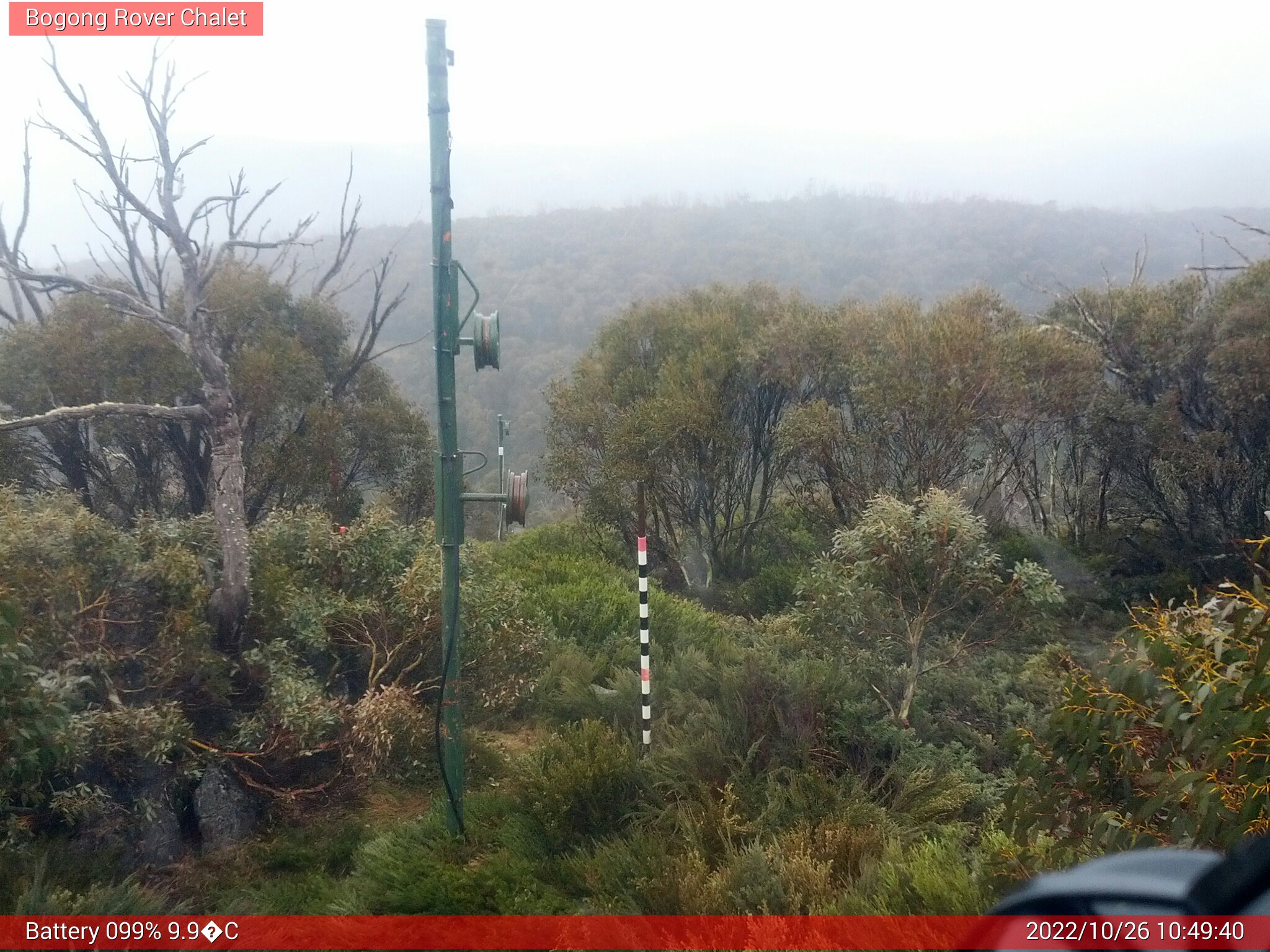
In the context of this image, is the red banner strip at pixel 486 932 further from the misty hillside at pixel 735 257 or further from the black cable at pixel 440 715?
the misty hillside at pixel 735 257

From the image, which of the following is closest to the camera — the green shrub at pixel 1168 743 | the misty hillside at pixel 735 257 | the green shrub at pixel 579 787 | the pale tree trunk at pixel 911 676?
the green shrub at pixel 1168 743

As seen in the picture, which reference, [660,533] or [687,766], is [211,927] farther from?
[660,533]

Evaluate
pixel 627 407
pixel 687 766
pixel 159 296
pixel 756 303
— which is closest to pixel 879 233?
pixel 756 303

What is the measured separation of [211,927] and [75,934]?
51 cm

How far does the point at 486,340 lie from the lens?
174 inches

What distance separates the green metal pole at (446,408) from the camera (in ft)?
13.6

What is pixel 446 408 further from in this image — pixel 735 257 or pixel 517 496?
pixel 735 257

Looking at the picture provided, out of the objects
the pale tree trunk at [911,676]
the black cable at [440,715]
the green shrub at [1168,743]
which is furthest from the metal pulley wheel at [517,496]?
the pale tree trunk at [911,676]

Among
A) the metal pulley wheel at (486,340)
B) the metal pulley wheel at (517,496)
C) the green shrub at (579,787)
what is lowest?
the green shrub at (579,787)

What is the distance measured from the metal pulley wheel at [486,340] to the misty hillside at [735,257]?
6.66m

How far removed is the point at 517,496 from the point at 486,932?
6.89 ft

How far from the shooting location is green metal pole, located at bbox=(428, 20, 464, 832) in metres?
4.16

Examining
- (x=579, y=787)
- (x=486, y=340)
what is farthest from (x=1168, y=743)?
(x=486, y=340)

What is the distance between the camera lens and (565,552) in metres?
11.8
